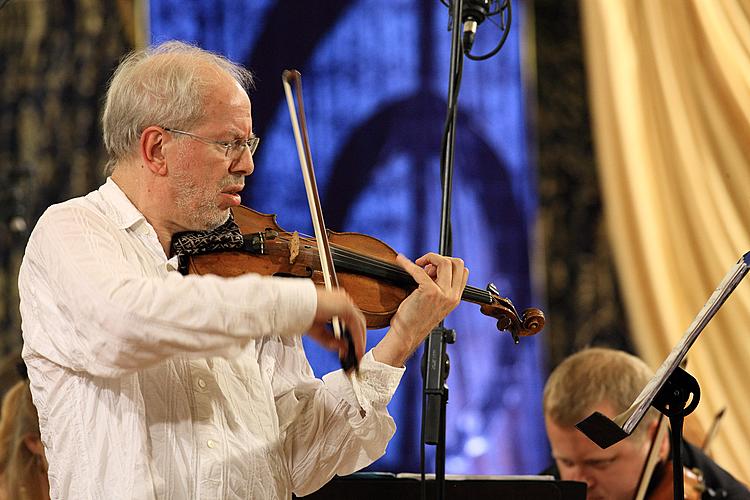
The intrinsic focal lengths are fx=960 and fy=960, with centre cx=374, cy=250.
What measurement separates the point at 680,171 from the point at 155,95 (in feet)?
8.81

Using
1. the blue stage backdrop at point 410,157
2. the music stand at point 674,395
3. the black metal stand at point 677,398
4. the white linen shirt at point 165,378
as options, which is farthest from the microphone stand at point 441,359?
the blue stage backdrop at point 410,157

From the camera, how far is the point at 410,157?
424cm

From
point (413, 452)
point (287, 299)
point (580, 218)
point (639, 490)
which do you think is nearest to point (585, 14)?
point (580, 218)

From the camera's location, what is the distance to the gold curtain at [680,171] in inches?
151

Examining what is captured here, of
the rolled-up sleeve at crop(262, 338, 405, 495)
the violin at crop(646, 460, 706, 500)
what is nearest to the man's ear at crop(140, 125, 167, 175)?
the rolled-up sleeve at crop(262, 338, 405, 495)

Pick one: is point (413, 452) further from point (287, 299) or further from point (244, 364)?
point (287, 299)

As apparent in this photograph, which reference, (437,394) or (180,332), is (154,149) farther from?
(437,394)

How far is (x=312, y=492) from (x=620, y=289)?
7.55ft

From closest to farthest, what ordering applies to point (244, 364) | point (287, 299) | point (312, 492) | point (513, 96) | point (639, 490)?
point (287, 299)
point (244, 364)
point (312, 492)
point (639, 490)
point (513, 96)

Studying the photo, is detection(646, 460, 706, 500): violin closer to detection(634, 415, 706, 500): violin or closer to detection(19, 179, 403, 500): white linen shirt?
detection(634, 415, 706, 500): violin

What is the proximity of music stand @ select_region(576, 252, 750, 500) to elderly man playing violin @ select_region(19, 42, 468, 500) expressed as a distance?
1.31 feet

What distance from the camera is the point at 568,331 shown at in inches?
161

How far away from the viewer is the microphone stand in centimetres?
202

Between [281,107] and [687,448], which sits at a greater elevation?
[281,107]
